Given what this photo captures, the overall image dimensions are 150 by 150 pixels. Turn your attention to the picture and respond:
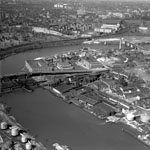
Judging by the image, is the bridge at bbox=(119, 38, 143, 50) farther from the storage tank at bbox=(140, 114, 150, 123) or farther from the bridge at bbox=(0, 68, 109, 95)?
the storage tank at bbox=(140, 114, 150, 123)

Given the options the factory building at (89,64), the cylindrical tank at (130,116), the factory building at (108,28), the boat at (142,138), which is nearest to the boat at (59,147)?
the boat at (142,138)

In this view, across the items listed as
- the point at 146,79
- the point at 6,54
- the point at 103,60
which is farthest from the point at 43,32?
the point at 146,79

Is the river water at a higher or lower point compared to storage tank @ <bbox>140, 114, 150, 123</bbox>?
lower

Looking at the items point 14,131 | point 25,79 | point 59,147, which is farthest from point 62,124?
point 25,79

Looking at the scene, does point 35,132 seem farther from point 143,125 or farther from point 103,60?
point 103,60

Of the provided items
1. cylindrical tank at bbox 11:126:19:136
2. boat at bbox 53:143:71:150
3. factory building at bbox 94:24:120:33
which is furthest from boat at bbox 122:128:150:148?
factory building at bbox 94:24:120:33
